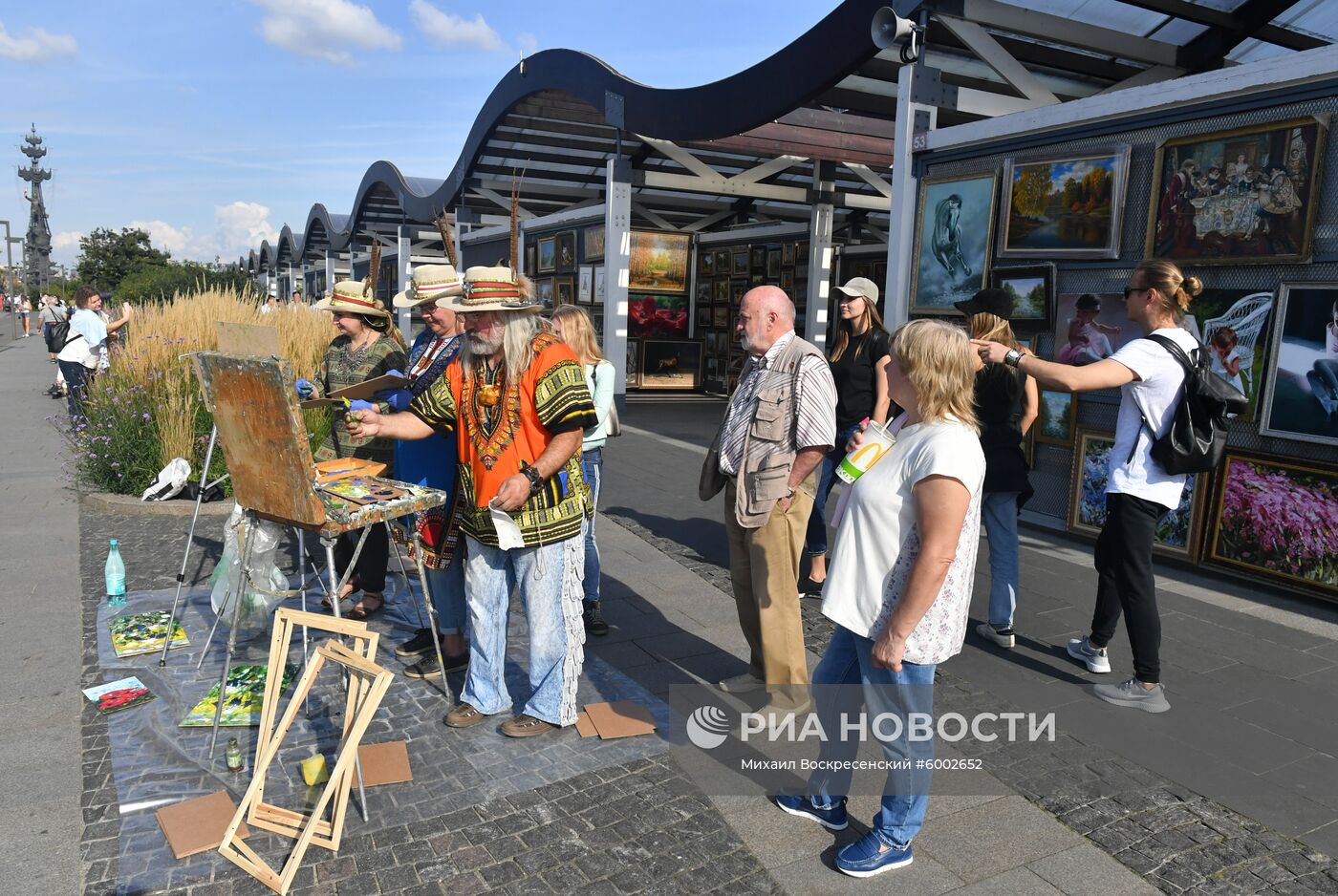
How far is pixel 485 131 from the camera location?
54.8 feet

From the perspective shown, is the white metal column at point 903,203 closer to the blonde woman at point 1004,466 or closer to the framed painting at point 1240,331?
the framed painting at point 1240,331

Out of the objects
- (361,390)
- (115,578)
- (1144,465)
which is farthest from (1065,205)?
(115,578)

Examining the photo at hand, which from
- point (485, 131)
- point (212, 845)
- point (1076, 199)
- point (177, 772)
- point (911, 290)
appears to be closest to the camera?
point (212, 845)

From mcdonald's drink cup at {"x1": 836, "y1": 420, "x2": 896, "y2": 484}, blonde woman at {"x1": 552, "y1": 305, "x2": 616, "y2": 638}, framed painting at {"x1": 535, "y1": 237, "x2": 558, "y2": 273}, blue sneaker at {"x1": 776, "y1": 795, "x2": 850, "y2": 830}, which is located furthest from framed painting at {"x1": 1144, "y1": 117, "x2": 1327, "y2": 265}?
framed painting at {"x1": 535, "y1": 237, "x2": 558, "y2": 273}

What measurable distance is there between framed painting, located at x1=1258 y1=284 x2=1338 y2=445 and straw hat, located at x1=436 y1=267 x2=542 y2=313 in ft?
16.0

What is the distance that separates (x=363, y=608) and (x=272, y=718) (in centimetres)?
198

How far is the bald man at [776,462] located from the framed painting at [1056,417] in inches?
154

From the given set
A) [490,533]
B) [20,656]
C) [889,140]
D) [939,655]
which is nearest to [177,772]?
[490,533]

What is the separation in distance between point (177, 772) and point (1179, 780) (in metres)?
3.81

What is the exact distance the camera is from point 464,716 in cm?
374

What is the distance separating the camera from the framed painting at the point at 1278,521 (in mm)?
5445

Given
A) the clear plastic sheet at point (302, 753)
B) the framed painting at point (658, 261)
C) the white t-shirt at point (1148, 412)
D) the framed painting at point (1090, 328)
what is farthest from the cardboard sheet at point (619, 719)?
the framed painting at point (658, 261)

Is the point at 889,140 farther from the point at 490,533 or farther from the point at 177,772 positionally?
the point at 177,772

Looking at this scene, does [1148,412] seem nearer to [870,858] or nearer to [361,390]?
[870,858]
